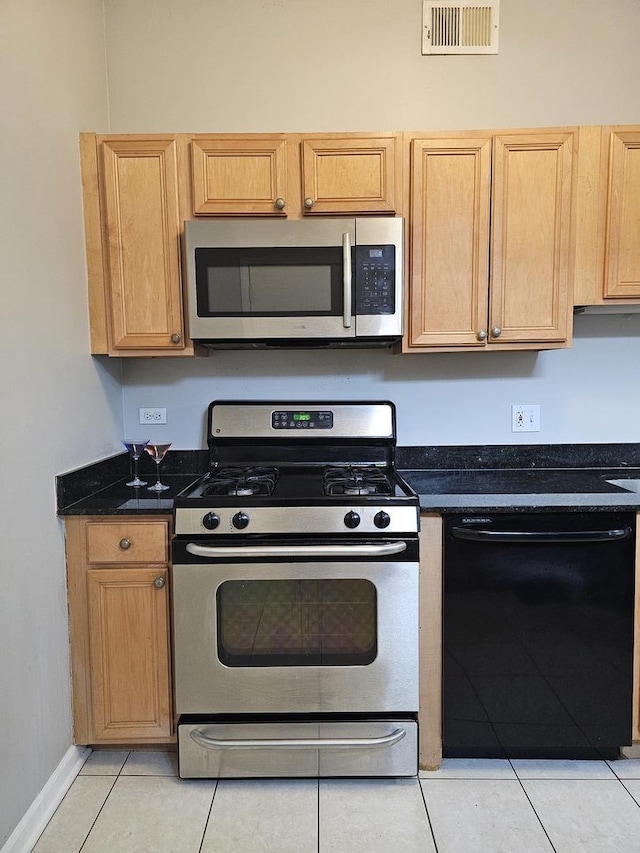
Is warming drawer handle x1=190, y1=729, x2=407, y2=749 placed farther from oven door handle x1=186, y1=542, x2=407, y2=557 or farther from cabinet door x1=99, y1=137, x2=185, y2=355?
cabinet door x1=99, y1=137, x2=185, y2=355

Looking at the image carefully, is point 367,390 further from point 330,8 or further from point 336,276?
point 330,8

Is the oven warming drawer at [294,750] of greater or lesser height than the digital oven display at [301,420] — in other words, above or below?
below

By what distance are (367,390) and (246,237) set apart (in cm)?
82

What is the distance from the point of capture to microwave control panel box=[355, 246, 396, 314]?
1.97 metres

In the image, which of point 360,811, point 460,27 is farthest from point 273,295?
point 360,811

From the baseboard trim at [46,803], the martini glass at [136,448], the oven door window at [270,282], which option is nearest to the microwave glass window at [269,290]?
the oven door window at [270,282]

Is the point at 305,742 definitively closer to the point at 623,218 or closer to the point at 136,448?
the point at 136,448

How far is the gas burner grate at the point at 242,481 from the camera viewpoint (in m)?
1.90

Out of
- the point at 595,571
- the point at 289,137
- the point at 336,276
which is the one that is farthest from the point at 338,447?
the point at 289,137

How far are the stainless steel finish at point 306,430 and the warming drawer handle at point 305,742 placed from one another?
3.57 ft

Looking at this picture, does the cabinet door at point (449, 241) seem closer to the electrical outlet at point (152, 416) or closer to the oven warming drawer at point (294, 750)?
the electrical outlet at point (152, 416)

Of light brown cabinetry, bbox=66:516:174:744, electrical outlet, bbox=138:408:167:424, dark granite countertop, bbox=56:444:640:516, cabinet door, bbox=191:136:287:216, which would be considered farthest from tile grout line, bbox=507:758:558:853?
cabinet door, bbox=191:136:287:216

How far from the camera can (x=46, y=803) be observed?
5.52 feet

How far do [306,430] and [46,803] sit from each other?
1.50m
